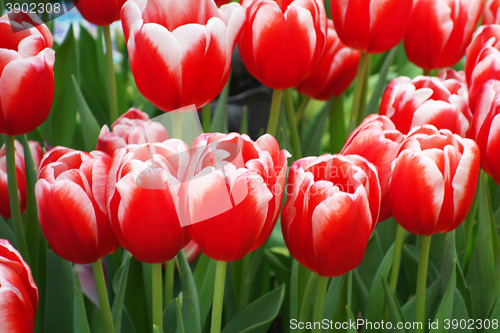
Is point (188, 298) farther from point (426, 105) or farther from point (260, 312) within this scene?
point (426, 105)

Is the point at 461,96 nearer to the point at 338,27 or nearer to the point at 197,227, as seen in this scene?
the point at 338,27

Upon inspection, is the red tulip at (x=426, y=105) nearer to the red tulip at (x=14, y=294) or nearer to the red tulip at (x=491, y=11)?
the red tulip at (x=491, y=11)

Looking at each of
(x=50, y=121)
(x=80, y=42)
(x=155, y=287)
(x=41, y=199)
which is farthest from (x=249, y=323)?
(x=80, y=42)

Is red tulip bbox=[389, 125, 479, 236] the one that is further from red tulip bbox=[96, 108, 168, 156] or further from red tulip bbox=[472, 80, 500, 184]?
red tulip bbox=[96, 108, 168, 156]

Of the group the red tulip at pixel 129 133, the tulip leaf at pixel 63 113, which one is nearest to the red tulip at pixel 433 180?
the red tulip at pixel 129 133

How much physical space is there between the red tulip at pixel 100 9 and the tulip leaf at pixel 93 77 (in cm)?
33

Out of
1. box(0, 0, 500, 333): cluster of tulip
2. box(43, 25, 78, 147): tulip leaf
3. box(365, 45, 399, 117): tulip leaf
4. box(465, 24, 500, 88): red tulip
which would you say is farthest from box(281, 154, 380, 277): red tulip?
box(43, 25, 78, 147): tulip leaf

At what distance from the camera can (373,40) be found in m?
0.65

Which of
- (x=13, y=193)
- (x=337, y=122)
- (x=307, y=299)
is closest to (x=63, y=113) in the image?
(x=13, y=193)

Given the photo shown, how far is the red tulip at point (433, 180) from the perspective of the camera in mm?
454

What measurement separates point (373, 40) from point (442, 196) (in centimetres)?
27

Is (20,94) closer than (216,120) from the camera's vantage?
Yes

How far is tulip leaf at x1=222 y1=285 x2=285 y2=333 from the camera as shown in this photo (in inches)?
24.2

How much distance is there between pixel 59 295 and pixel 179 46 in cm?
35
